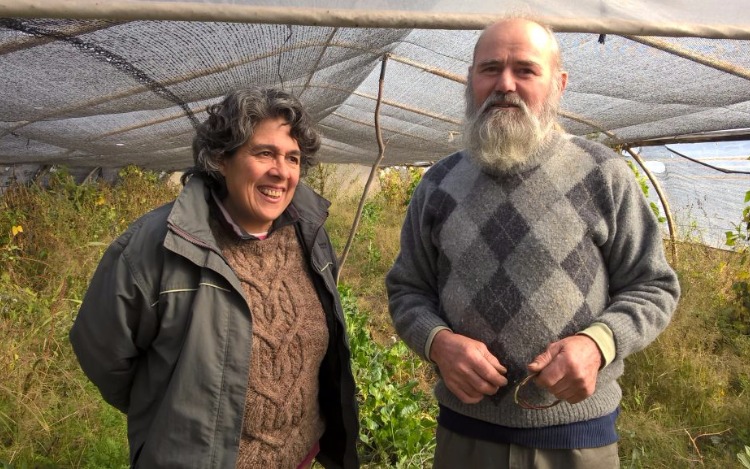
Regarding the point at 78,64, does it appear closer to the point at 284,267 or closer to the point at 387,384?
the point at 284,267

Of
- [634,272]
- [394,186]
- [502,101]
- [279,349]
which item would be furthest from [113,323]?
[394,186]

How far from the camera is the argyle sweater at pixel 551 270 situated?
5.07 ft

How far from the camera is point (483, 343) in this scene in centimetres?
158

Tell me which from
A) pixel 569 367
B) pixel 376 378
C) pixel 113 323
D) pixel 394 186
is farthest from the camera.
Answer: pixel 394 186

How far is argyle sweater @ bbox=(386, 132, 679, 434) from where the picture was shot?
1.54 meters

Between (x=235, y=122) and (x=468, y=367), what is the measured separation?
3.50 ft

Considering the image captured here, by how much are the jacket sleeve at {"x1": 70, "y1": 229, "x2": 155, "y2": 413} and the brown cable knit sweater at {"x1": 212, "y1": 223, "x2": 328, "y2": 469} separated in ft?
1.02

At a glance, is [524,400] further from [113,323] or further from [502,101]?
[113,323]

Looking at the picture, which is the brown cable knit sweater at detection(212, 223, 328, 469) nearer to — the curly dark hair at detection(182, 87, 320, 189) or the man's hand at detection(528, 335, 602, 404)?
the curly dark hair at detection(182, 87, 320, 189)

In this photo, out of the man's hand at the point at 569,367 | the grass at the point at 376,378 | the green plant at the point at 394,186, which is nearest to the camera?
the man's hand at the point at 569,367

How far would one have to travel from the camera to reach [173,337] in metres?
1.64

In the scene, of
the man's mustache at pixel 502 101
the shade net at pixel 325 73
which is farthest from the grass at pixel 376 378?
the man's mustache at pixel 502 101

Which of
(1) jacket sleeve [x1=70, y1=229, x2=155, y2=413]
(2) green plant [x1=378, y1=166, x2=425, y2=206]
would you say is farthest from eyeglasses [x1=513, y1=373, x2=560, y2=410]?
(2) green plant [x1=378, y1=166, x2=425, y2=206]

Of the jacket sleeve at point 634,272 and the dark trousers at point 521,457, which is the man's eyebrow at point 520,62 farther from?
the dark trousers at point 521,457
